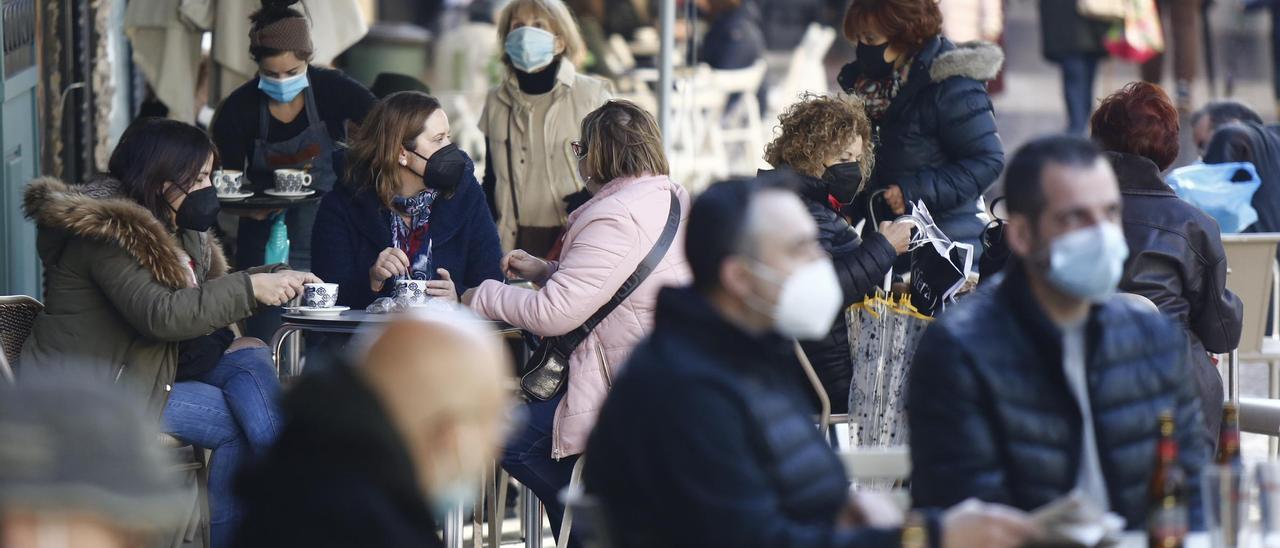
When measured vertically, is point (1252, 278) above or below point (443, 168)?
below

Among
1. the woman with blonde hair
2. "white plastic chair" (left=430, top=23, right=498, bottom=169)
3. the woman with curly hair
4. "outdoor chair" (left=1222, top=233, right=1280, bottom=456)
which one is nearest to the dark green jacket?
the woman with blonde hair

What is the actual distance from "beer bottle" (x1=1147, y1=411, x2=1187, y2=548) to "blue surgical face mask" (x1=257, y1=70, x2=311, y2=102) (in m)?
3.99

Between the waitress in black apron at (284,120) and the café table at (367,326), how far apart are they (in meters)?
1.29

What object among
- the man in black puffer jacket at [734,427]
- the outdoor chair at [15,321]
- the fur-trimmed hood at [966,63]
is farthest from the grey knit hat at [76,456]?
the fur-trimmed hood at [966,63]

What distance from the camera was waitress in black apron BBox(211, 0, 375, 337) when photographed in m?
6.08

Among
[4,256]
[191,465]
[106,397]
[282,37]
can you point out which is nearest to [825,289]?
[106,397]

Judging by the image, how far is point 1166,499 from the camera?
8.83 feet

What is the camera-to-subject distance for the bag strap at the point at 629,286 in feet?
15.0

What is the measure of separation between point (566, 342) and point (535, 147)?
2018 mm

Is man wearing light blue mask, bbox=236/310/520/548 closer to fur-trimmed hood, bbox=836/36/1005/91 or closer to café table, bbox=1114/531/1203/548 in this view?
café table, bbox=1114/531/1203/548

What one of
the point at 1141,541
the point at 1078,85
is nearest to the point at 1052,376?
the point at 1141,541

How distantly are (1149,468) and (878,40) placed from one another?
2.99 m

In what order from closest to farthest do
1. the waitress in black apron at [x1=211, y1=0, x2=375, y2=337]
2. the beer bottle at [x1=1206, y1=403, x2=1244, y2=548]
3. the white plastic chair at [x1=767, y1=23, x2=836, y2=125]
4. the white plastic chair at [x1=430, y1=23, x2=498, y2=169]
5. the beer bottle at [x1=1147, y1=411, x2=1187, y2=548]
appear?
the beer bottle at [x1=1206, y1=403, x2=1244, y2=548], the beer bottle at [x1=1147, y1=411, x2=1187, y2=548], the waitress in black apron at [x1=211, y1=0, x2=375, y2=337], the white plastic chair at [x1=430, y1=23, x2=498, y2=169], the white plastic chair at [x1=767, y1=23, x2=836, y2=125]

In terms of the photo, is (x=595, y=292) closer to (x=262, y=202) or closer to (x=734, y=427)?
(x=262, y=202)
